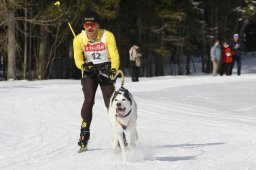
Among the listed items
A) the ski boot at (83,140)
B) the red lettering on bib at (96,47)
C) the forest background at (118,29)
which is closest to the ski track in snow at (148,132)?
the ski boot at (83,140)

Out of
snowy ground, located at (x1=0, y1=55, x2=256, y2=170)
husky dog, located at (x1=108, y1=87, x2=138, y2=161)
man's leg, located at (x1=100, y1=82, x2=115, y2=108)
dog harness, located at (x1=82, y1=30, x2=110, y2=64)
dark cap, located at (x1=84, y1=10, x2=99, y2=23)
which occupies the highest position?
dark cap, located at (x1=84, y1=10, x2=99, y2=23)

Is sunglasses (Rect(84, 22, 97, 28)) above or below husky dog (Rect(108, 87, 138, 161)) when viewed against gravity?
above

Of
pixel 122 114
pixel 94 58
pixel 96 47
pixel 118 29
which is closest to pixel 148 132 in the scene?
pixel 94 58

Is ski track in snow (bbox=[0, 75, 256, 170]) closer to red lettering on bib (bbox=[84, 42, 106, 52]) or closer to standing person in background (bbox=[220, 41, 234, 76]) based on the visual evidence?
red lettering on bib (bbox=[84, 42, 106, 52])

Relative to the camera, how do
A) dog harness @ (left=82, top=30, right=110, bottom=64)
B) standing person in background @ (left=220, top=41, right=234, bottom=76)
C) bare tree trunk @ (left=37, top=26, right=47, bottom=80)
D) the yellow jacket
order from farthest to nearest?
bare tree trunk @ (left=37, top=26, right=47, bottom=80), standing person in background @ (left=220, top=41, right=234, bottom=76), dog harness @ (left=82, top=30, right=110, bottom=64), the yellow jacket

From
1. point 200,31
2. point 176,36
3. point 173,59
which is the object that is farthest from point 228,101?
point 173,59

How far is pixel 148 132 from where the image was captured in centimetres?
1022

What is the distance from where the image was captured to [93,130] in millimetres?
10570

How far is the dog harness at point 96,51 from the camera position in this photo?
801 centimetres

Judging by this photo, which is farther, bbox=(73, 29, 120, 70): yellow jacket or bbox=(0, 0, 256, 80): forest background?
bbox=(0, 0, 256, 80): forest background

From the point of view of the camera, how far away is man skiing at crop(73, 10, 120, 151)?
796cm

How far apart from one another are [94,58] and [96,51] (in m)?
0.12

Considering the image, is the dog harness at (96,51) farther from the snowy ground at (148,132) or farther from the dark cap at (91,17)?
the snowy ground at (148,132)

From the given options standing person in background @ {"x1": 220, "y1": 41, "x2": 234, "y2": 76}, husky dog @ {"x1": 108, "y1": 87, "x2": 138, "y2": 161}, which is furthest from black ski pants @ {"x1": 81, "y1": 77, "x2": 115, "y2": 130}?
standing person in background @ {"x1": 220, "y1": 41, "x2": 234, "y2": 76}
